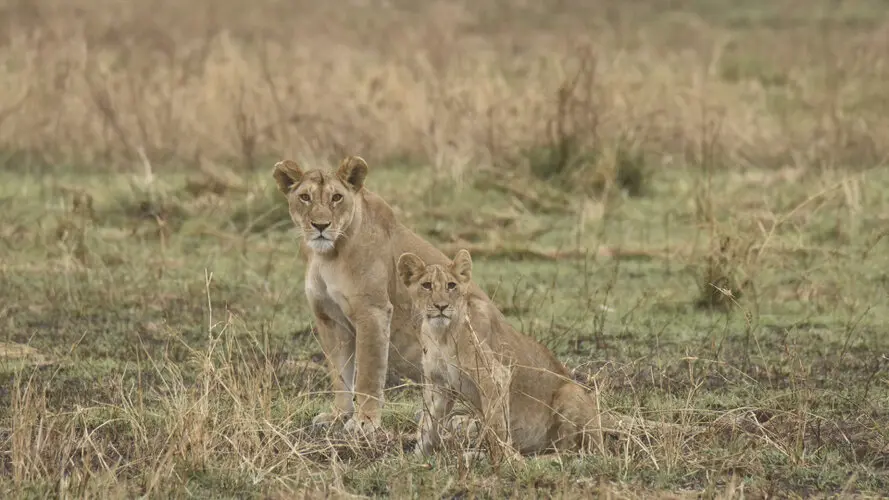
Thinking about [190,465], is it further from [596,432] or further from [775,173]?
[775,173]

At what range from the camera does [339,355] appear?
24.2 feet

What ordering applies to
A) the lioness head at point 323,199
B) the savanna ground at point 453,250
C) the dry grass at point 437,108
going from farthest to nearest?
the dry grass at point 437,108 < the lioness head at point 323,199 < the savanna ground at point 453,250

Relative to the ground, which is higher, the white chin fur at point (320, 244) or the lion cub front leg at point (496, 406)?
the white chin fur at point (320, 244)

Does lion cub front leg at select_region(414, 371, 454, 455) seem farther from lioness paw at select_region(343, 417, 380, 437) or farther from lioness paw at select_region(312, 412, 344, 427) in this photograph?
lioness paw at select_region(312, 412, 344, 427)

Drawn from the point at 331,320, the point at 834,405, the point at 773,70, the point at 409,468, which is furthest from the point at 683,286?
the point at 773,70

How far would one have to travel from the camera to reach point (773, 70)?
20.0 meters

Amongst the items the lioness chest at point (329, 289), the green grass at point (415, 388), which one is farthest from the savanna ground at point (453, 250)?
the lioness chest at point (329, 289)

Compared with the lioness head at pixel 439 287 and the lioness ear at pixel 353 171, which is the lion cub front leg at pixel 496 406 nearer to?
the lioness head at pixel 439 287

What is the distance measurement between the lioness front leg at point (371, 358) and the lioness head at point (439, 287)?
60 cm

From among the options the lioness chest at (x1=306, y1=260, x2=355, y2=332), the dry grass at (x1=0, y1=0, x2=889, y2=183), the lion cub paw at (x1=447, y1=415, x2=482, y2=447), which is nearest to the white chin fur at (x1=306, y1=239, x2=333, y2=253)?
the lioness chest at (x1=306, y1=260, x2=355, y2=332)

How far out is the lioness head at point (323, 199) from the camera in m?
6.93

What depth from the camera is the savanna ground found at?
627cm

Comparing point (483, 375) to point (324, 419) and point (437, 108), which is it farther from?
point (437, 108)

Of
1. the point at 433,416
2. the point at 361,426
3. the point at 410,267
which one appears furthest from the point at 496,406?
the point at 361,426
